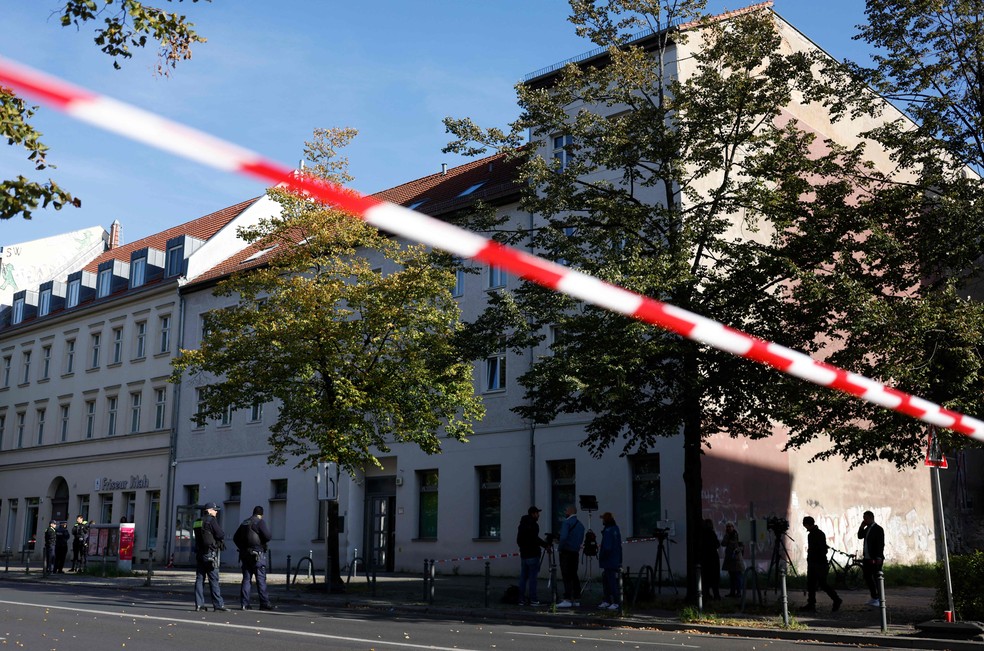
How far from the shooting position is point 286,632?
13312mm

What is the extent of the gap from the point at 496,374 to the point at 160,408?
18.8 meters

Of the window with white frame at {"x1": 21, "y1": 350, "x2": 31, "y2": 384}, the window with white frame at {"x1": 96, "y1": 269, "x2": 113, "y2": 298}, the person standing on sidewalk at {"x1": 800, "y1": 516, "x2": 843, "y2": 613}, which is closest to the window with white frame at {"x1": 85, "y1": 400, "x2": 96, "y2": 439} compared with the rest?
the window with white frame at {"x1": 96, "y1": 269, "x2": 113, "y2": 298}

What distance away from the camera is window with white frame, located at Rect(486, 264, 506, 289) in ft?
100

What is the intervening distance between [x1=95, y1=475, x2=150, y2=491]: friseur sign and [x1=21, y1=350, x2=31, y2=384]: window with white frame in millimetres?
9992

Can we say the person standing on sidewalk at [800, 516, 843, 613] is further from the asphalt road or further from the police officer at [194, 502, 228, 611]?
the police officer at [194, 502, 228, 611]

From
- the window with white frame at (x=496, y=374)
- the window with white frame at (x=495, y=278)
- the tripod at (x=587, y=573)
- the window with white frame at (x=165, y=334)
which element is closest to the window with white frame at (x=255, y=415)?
the window with white frame at (x=165, y=334)

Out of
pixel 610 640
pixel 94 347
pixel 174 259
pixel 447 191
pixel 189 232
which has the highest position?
pixel 189 232

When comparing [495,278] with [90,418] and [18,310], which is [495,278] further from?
[18,310]

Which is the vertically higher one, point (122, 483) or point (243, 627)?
point (122, 483)

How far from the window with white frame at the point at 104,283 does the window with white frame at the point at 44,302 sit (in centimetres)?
464

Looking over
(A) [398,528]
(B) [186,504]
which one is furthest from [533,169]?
(B) [186,504]

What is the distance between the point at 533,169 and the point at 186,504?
26.4 m

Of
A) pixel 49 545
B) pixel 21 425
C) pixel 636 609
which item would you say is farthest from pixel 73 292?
pixel 636 609

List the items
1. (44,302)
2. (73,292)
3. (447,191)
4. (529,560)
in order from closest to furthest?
1. (529,560)
2. (447,191)
3. (73,292)
4. (44,302)
